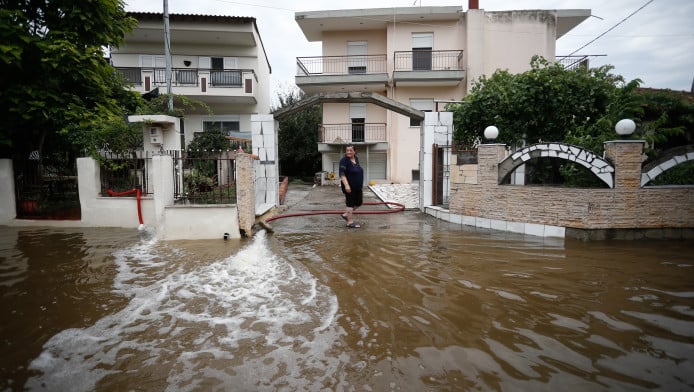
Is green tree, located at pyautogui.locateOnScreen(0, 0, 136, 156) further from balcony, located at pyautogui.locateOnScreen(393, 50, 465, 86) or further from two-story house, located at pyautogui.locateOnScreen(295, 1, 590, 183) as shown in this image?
balcony, located at pyautogui.locateOnScreen(393, 50, 465, 86)

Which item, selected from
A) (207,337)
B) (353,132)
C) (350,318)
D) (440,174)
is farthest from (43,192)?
(353,132)

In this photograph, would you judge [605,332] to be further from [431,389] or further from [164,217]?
[164,217]

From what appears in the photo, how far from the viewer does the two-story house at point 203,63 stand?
729 inches

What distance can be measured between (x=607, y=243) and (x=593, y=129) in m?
4.13

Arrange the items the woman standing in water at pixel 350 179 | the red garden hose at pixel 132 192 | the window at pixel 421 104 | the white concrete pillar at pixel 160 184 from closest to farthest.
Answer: the white concrete pillar at pixel 160 184 < the woman standing in water at pixel 350 179 < the red garden hose at pixel 132 192 < the window at pixel 421 104

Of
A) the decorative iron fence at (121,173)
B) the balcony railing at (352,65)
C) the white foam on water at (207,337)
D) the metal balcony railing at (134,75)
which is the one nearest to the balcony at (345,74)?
the balcony railing at (352,65)

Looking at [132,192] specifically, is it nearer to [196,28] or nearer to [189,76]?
[189,76]

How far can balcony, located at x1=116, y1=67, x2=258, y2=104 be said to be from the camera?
1858 cm

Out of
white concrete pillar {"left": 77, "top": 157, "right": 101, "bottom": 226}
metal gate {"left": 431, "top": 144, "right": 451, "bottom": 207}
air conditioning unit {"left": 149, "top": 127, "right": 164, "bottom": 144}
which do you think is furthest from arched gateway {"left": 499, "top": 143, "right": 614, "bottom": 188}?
white concrete pillar {"left": 77, "top": 157, "right": 101, "bottom": 226}

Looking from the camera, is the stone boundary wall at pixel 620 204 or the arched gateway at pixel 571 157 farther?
the arched gateway at pixel 571 157

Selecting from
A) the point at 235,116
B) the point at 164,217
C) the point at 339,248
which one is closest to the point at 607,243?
the point at 339,248

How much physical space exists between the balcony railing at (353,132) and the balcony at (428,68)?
2797 mm

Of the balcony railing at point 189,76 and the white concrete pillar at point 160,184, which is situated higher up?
the balcony railing at point 189,76

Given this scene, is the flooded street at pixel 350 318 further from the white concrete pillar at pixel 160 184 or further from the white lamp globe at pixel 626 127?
the white lamp globe at pixel 626 127
